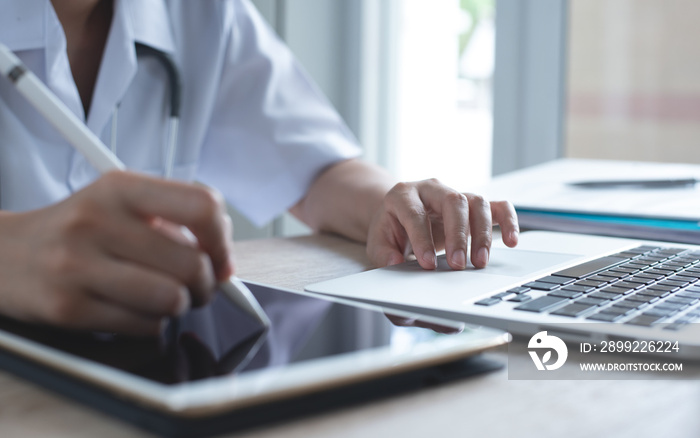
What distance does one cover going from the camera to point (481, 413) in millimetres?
326

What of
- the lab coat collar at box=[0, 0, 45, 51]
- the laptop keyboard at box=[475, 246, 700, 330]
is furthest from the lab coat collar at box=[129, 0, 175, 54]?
the laptop keyboard at box=[475, 246, 700, 330]

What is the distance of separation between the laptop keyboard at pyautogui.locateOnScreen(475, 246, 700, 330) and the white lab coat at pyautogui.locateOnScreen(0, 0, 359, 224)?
0.53 metres

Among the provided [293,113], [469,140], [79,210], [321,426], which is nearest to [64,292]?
[79,210]

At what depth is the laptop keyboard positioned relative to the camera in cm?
42

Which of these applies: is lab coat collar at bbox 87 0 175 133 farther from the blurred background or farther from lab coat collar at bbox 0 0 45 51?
the blurred background

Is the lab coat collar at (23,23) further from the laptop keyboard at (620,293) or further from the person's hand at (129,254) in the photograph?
the laptop keyboard at (620,293)

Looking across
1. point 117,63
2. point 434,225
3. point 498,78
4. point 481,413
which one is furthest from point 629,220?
point 498,78

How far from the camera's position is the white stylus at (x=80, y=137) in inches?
16.3

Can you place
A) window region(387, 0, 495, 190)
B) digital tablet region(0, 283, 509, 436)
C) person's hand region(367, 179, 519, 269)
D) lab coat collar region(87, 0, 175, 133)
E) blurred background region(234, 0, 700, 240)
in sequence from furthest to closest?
window region(387, 0, 495, 190)
blurred background region(234, 0, 700, 240)
lab coat collar region(87, 0, 175, 133)
person's hand region(367, 179, 519, 269)
digital tablet region(0, 283, 509, 436)

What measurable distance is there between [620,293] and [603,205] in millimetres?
419

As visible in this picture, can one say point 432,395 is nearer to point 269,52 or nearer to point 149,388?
point 149,388

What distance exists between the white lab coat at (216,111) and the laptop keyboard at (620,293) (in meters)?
0.53

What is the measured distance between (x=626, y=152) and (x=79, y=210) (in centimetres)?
158

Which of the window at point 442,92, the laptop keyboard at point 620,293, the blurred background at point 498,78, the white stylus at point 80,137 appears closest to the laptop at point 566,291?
the laptop keyboard at point 620,293
